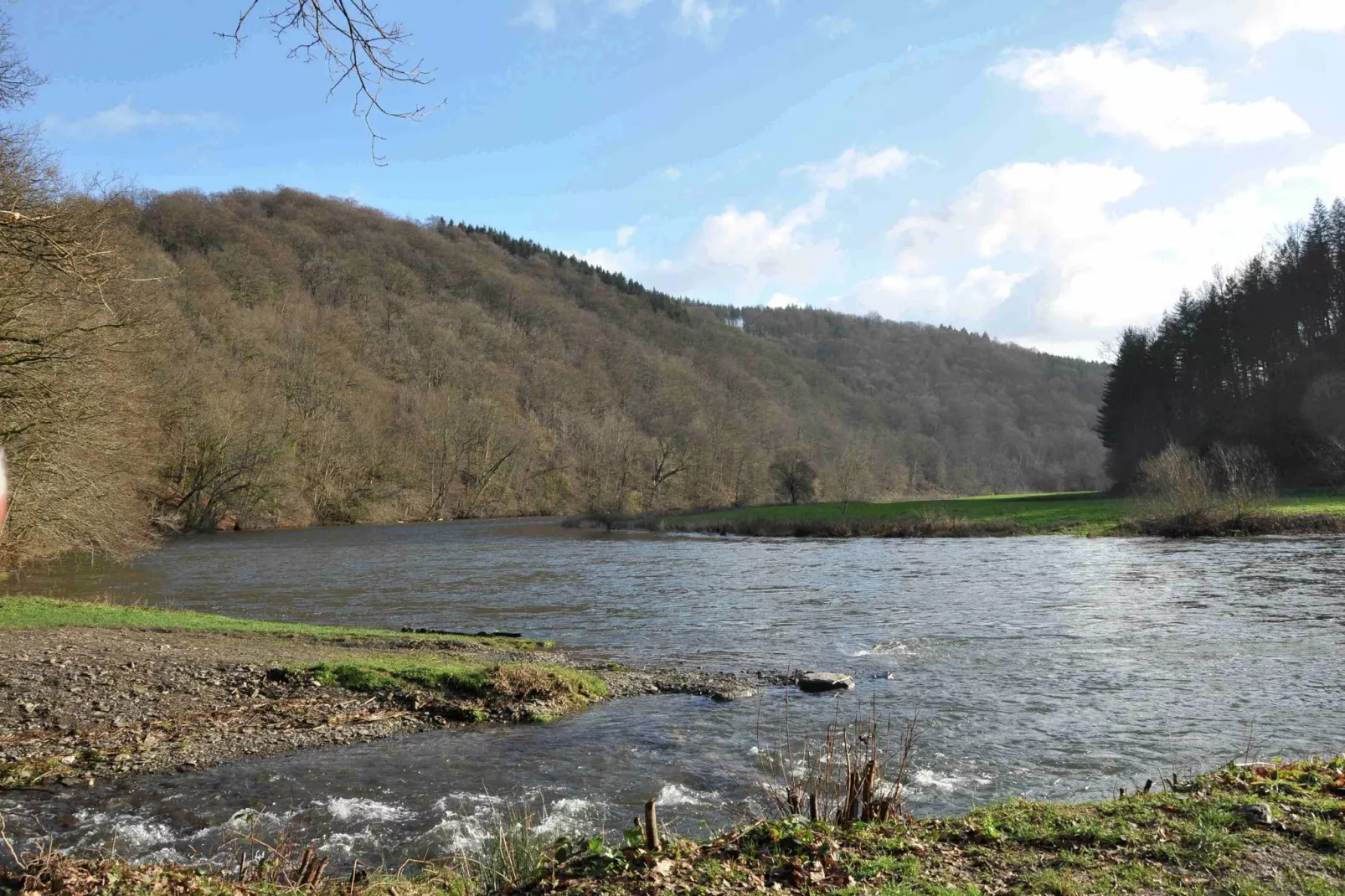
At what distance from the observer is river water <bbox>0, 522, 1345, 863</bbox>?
836cm

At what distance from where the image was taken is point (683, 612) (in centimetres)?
2314

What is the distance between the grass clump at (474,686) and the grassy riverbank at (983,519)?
129 feet

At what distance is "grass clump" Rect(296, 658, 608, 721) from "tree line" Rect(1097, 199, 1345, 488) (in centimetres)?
5023

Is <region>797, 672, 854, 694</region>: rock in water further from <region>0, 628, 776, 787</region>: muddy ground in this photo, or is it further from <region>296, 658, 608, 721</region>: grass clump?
<region>296, 658, 608, 721</region>: grass clump

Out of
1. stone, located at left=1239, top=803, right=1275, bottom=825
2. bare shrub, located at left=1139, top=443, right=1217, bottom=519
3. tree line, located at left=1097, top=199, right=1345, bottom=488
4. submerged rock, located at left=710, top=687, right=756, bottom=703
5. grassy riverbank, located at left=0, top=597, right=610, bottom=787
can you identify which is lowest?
submerged rock, located at left=710, top=687, right=756, bottom=703

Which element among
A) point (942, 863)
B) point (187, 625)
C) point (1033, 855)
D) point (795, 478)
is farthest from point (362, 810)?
point (795, 478)

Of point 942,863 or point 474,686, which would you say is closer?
point 942,863

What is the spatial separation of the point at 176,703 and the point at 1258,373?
3041 inches

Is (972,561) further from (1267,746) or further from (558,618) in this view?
(1267,746)

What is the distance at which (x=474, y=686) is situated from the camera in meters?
12.7

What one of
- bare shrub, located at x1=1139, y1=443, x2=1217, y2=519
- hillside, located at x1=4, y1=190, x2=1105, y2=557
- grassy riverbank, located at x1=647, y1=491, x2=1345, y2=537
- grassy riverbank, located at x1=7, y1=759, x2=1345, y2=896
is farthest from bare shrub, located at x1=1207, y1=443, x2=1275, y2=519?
hillside, located at x1=4, y1=190, x2=1105, y2=557

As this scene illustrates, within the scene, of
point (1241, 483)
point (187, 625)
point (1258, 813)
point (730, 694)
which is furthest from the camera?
point (1241, 483)

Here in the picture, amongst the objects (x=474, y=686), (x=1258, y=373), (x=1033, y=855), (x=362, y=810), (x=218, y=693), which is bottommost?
(x=362, y=810)

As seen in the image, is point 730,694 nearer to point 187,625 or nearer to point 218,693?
point 218,693
